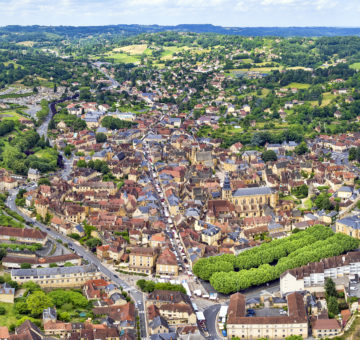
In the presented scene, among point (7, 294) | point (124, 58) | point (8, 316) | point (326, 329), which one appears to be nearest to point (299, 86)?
point (124, 58)

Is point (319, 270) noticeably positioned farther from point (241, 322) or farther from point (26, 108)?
point (26, 108)

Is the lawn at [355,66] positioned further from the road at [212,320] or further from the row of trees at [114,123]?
the road at [212,320]

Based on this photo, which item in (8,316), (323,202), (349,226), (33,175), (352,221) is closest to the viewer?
(8,316)

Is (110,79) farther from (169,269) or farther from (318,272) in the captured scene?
(318,272)

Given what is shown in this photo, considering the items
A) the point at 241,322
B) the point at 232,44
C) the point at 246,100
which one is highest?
the point at 232,44

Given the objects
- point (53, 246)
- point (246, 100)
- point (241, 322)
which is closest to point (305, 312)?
point (241, 322)

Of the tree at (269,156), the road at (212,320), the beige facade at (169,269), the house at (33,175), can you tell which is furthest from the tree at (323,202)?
the house at (33,175)
